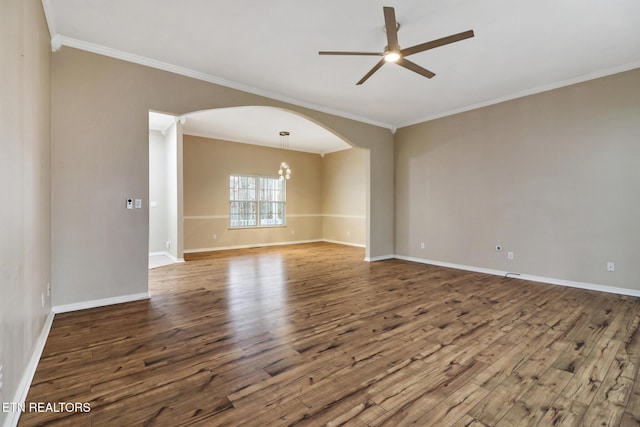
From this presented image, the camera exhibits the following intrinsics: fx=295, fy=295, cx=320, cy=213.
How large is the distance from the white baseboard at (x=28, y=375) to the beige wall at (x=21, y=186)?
0.15ft

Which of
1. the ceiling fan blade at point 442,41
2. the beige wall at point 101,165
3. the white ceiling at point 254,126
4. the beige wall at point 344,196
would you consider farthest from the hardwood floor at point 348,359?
the beige wall at point 344,196

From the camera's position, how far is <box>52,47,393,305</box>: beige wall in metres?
3.12

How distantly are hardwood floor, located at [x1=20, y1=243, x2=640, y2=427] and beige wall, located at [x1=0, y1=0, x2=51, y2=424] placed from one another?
34 centimetres

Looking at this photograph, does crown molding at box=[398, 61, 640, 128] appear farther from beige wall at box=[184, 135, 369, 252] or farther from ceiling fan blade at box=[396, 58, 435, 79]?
ceiling fan blade at box=[396, 58, 435, 79]

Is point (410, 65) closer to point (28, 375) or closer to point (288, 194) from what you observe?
point (28, 375)

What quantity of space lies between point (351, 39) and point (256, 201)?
19.8 feet

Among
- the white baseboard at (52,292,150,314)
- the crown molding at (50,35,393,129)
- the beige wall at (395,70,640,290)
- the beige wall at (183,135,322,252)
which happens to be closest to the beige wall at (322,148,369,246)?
the beige wall at (183,135,322,252)

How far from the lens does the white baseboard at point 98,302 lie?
312cm

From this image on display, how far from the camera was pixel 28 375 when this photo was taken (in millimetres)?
1908

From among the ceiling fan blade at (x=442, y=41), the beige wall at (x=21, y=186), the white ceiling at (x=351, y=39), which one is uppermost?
the white ceiling at (x=351, y=39)

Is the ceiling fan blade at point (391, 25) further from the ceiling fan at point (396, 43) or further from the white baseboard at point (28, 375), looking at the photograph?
the white baseboard at point (28, 375)

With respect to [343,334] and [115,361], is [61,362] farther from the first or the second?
[343,334]

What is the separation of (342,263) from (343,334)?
11.1 feet

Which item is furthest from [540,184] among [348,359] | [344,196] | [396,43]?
[344,196]
